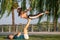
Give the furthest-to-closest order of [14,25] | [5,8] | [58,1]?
[14,25] → [5,8] → [58,1]

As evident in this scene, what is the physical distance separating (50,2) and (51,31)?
5.83 metres

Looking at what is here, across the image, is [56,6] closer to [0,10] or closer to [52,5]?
[52,5]

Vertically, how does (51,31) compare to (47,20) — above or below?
below

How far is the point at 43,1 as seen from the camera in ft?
26.3

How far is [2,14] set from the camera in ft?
27.3

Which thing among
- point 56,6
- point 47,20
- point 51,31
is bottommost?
point 51,31

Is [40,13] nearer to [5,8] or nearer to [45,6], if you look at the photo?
[45,6]

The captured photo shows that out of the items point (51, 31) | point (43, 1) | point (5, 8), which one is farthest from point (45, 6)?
point (51, 31)

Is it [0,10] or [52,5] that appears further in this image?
[0,10]

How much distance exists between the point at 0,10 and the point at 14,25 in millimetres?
5188

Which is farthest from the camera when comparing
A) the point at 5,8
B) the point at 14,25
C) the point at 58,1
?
the point at 14,25

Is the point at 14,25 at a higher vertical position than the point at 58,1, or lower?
lower

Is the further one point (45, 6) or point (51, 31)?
point (51, 31)

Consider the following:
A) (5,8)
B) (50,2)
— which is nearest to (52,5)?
(50,2)
